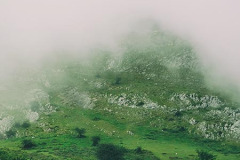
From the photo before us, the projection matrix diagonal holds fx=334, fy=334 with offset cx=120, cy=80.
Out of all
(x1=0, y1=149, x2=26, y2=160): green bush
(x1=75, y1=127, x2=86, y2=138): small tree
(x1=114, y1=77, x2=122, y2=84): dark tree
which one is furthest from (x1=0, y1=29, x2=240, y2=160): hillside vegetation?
(x1=114, y1=77, x2=122, y2=84): dark tree

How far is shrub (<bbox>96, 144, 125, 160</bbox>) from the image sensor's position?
109706mm

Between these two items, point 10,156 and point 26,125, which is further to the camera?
point 26,125

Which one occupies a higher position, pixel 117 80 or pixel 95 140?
pixel 117 80

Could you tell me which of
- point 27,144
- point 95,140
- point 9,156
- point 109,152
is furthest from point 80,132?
point 9,156

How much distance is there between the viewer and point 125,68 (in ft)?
639

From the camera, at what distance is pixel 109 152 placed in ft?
364

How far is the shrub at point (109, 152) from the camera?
110 meters

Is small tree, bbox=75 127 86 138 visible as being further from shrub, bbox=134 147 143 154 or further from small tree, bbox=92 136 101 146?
shrub, bbox=134 147 143 154

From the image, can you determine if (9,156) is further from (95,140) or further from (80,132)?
(80,132)

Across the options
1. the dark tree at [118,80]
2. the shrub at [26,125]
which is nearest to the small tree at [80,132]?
the shrub at [26,125]

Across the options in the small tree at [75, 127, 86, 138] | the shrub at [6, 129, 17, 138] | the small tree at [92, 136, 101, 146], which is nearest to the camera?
the small tree at [92, 136, 101, 146]

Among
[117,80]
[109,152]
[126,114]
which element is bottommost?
[109,152]

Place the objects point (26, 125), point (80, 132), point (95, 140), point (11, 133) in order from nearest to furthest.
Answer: point (95, 140) → point (80, 132) → point (11, 133) → point (26, 125)

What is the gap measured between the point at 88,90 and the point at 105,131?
1671 inches
